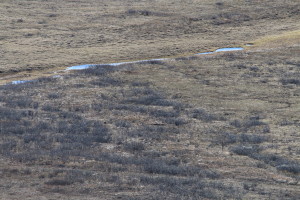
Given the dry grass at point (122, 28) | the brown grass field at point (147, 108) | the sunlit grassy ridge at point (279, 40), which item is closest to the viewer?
the brown grass field at point (147, 108)

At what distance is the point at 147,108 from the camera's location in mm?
22719

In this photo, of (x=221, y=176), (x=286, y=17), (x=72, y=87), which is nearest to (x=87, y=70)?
(x=72, y=87)

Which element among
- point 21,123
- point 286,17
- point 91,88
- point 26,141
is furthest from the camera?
point 286,17

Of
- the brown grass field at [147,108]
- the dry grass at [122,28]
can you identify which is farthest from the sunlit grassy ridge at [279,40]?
the dry grass at [122,28]

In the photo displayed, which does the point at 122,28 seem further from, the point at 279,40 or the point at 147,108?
the point at 147,108

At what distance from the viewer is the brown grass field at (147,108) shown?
1230cm

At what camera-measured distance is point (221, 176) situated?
1311 cm

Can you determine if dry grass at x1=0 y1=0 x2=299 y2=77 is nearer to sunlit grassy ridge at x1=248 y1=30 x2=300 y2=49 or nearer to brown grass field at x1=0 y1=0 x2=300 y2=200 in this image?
brown grass field at x1=0 y1=0 x2=300 y2=200

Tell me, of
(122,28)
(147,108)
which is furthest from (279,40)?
(147,108)

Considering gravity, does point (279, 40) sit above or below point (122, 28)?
below

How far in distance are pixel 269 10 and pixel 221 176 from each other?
46412 mm

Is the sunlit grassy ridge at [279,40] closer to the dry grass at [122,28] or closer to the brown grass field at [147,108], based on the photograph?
the brown grass field at [147,108]

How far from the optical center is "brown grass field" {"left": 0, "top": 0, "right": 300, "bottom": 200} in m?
12.3

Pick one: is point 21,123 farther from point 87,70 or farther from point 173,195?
point 87,70
